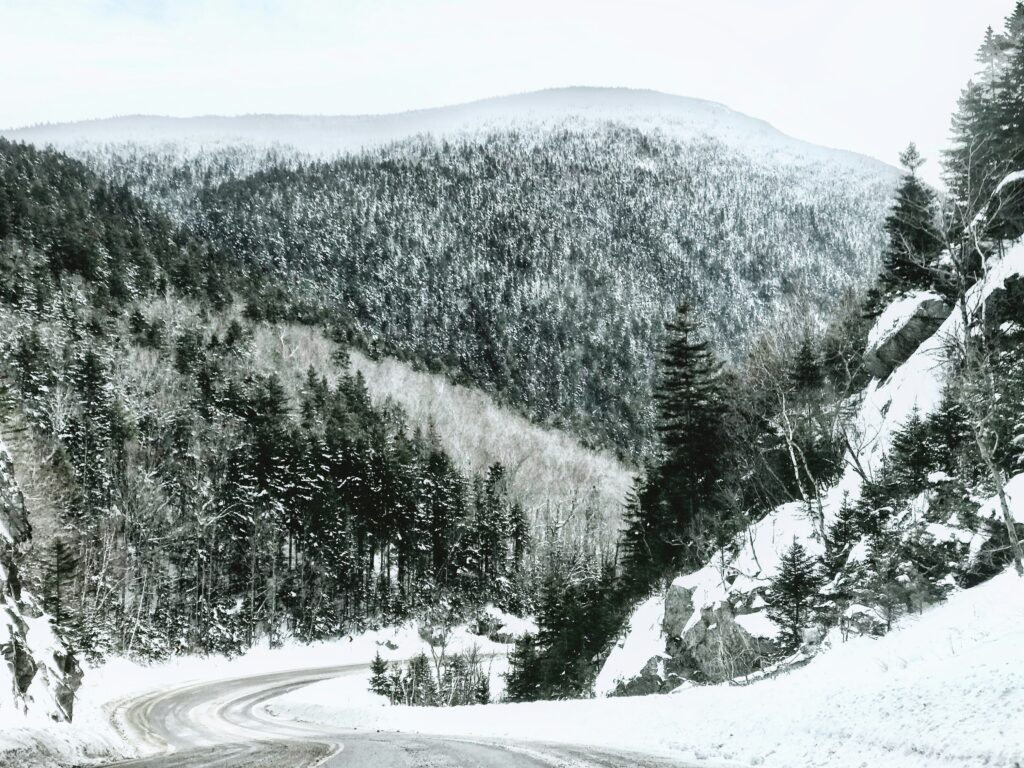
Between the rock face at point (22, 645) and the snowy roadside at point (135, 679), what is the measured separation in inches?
23.9

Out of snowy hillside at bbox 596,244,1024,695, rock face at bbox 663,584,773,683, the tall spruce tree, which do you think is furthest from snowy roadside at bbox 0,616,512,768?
the tall spruce tree

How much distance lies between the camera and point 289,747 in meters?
14.4

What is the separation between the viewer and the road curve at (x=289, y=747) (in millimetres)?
10625

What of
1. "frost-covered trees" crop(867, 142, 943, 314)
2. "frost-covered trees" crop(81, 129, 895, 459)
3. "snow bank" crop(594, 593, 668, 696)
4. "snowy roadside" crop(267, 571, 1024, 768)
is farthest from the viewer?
"frost-covered trees" crop(81, 129, 895, 459)

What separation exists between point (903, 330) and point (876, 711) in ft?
99.5

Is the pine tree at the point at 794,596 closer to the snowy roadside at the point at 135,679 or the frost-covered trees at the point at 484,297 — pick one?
the snowy roadside at the point at 135,679

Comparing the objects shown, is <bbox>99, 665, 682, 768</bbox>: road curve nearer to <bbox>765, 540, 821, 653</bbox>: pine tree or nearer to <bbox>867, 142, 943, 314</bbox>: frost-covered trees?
<bbox>765, 540, 821, 653</bbox>: pine tree

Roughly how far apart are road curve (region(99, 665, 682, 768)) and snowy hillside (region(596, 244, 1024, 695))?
13.5 meters

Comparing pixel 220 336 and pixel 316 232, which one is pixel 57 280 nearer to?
pixel 220 336

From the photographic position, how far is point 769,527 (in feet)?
109

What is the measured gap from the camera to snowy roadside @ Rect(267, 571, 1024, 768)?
7.74m

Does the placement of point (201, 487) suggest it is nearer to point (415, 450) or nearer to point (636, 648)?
point (415, 450)

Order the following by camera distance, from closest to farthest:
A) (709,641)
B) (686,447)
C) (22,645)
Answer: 1. (22,645)
2. (709,641)
3. (686,447)

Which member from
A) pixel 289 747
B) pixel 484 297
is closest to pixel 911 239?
pixel 289 747
